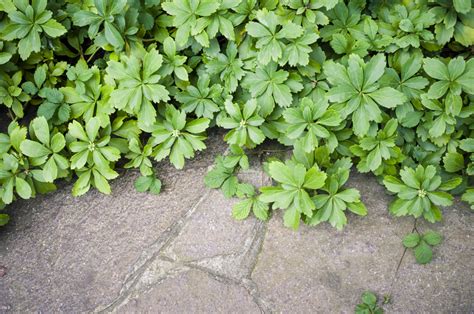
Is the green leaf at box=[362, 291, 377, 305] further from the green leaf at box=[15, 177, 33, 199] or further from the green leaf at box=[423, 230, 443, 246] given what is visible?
the green leaf at box=[15, 177, 33, 199]

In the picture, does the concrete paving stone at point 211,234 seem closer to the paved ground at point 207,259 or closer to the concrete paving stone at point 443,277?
the paved ground at point 207,259

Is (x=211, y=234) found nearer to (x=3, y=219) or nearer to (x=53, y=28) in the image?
(x=3, y=219)

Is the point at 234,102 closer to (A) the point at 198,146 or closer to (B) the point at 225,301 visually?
(A) the point at 198,146

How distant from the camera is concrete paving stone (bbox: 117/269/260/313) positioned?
87.9 inches

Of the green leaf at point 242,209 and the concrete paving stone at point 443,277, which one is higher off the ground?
the green leaf at point 242,209

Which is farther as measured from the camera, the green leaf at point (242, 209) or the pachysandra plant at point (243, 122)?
the green leaf at point (242, 209)

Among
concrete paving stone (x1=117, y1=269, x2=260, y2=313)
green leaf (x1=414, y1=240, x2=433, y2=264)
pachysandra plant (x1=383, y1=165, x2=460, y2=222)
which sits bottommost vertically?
concrete paving stone (x1=117, y1=269, x2=260, y2=313)

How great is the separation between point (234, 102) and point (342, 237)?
0.85 meters

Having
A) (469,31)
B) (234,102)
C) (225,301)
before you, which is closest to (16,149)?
(234,102)

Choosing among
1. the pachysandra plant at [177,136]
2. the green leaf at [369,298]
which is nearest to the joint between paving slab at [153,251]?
the pachysandra plant at [177,136]

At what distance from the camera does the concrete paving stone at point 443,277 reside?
84.4 inches

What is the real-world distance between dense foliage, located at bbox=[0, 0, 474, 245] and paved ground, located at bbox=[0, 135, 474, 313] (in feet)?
0.44

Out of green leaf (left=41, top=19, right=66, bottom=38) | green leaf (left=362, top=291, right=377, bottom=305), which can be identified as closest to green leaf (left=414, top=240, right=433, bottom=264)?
green leaf (left=362, top=291, right=377, bottom=305)

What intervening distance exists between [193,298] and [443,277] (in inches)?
45.0
